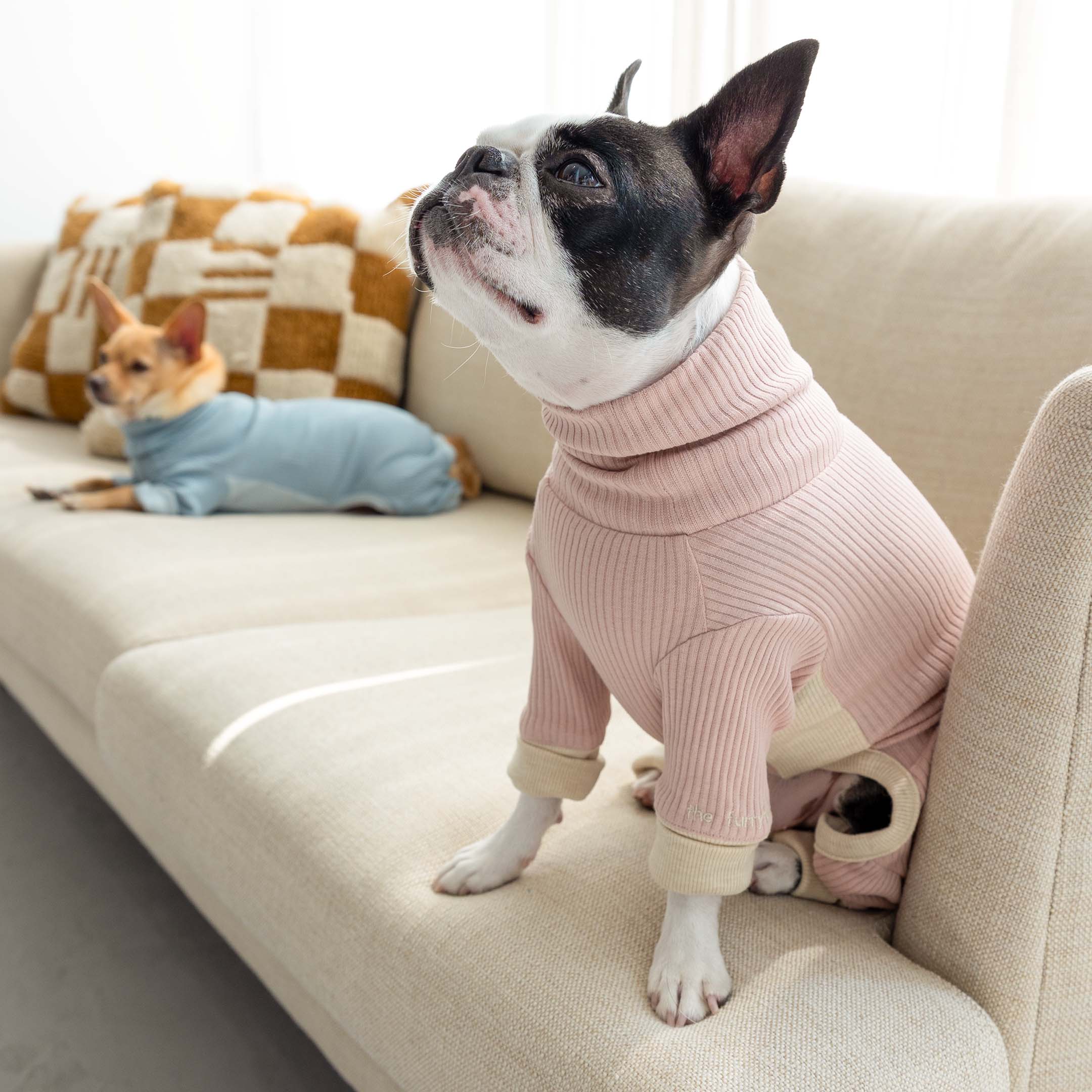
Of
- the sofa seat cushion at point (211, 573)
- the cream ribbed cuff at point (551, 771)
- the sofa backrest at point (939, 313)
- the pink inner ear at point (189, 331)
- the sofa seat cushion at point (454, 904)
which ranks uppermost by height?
the sofa backrest at point (939, 313)

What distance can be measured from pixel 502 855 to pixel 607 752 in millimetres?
262

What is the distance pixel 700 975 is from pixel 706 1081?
8 centimetres

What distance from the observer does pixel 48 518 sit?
1.77m

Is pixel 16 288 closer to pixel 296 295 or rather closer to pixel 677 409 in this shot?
pixel 296 295

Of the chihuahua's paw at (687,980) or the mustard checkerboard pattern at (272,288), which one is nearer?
the chihuahua's paw at (687,980)

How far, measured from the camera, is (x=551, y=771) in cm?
85

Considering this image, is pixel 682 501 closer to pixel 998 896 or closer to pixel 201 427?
pixel 998 896

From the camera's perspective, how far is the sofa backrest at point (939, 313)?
44.5 inches

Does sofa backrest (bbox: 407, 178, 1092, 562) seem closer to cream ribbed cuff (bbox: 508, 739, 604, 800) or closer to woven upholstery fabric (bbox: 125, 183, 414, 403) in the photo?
cream ribbed cuff (bbox: 508, 739, 604, 800)

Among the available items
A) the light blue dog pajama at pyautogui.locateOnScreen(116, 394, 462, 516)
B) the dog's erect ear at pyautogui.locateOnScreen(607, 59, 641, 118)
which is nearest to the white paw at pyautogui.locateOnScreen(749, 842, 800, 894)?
the dog's erect ear at pyautogui.locateOnScreen(607, 59, 641, 118)

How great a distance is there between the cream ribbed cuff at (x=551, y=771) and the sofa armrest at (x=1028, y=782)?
265 mm

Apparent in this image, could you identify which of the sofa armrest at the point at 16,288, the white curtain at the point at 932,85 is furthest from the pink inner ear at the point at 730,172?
the sofa armrest at the point at 16,288

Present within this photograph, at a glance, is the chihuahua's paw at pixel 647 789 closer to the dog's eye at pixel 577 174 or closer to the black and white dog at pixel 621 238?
the black and white dog at pixel 621 238

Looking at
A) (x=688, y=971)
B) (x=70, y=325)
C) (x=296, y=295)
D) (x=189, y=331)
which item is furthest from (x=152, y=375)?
(x=688, y=971)
